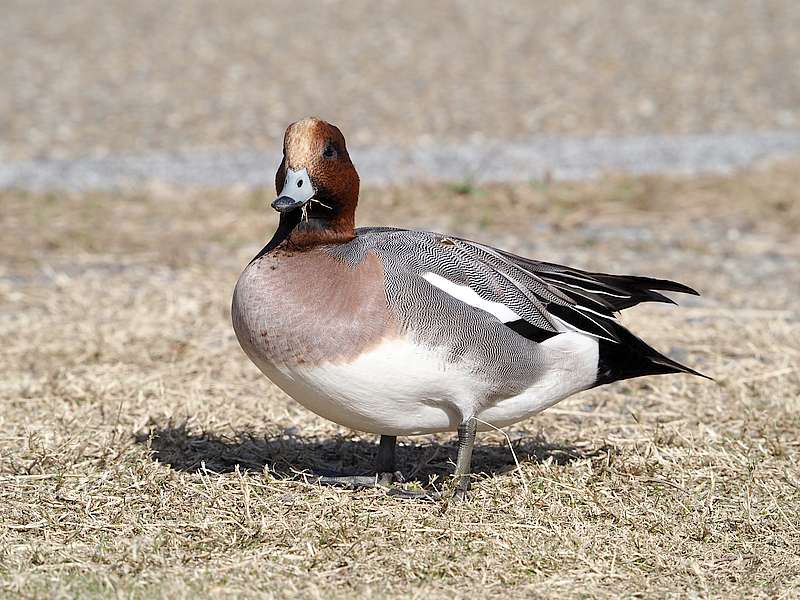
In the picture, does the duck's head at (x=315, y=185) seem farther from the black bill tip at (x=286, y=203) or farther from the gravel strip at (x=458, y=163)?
the gravel strip at (x=458, y=163)

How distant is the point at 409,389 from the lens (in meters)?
3.53

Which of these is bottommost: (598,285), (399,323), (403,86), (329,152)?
(399,323)

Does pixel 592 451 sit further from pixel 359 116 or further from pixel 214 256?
pixel 359 116

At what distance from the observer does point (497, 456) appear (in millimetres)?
4402

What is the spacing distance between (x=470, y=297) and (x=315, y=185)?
0.60 metres

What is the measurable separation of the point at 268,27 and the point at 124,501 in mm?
13650

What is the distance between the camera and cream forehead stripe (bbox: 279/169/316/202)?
3.54 metres

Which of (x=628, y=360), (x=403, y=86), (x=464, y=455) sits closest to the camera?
(x=464, y=455)

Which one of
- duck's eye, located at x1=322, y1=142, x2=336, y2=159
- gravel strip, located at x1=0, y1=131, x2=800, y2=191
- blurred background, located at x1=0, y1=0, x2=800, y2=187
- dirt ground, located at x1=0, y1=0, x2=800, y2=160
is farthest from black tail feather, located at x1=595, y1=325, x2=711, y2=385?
dirt ground, located at x1=0, y1=0, x2=800, y2=160

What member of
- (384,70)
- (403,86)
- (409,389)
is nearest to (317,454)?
(409,389)

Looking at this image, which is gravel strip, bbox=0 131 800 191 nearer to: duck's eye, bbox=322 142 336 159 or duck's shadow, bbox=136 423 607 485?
duck's shadow, bbox=136 423 607 485

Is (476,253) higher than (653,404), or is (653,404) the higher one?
(476,253)

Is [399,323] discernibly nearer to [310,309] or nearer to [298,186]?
[310,309]

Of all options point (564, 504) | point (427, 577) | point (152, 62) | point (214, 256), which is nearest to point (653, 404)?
point (564, 504)
